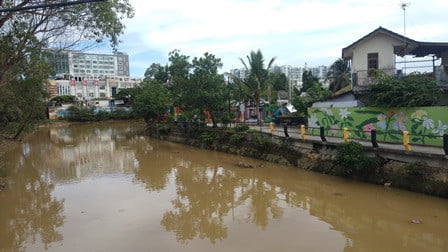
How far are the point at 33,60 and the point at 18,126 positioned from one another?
69.4 ft

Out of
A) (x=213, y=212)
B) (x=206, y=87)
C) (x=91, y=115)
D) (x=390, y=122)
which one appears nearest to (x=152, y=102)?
(x=206, y=87)

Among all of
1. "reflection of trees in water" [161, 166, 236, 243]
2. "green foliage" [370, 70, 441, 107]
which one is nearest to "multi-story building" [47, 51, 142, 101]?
"reflection of trees in water" [161, 166, 236, 243]

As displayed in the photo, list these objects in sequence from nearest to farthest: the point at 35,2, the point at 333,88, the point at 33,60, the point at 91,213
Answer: the point at 91,213
the point at 35,2
the point at 33,60
the point at 333,88

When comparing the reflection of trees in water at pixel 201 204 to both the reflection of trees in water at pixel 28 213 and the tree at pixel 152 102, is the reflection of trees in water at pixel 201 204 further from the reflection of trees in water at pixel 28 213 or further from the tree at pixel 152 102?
the tree at pixel 152 102

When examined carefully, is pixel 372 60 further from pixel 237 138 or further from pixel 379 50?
pixel 237 138

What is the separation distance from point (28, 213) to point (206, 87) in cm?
1467

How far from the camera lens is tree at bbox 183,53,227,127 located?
2397cm

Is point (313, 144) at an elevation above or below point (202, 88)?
below

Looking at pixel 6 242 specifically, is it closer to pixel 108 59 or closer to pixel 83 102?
pixel 83 102

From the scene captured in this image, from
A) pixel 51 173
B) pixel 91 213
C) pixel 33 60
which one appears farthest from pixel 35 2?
pixel 51 173

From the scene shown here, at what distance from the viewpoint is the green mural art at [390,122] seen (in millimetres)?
13047

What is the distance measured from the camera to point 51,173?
19.1 m

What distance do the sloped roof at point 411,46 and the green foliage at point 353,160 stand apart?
7.78 m

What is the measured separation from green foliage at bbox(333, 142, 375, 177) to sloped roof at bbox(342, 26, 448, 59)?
25.5 ft
